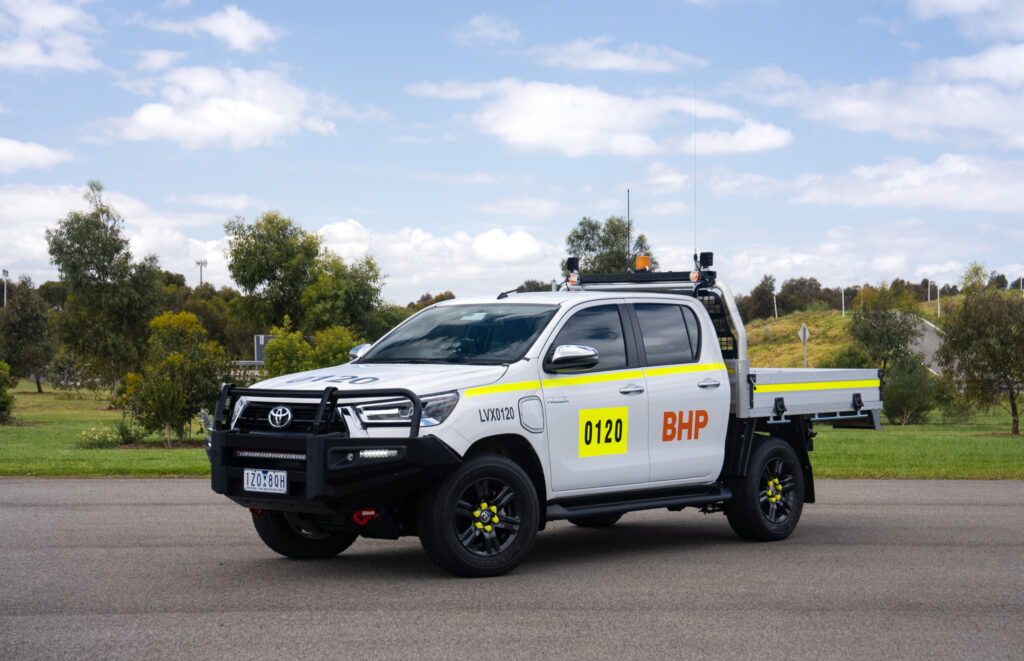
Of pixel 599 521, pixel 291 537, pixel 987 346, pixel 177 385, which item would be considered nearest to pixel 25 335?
pixel 177 385

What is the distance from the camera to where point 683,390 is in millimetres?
9844

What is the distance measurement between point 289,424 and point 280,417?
0.08 meters

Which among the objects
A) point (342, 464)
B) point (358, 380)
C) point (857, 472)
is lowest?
point (857, 472)

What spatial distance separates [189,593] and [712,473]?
453cm

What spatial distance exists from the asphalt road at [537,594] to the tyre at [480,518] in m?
0.17

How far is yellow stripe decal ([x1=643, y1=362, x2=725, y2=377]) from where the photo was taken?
9.67 metres

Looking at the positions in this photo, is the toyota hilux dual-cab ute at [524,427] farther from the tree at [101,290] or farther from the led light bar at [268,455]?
the tree at [101,290]

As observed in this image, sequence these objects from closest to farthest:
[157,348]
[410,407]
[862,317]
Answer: [410,407] < [157,348] < [862,317]

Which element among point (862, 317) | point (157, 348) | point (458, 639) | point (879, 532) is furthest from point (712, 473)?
point (862, 317)

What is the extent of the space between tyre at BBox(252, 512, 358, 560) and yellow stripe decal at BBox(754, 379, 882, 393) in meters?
3.85

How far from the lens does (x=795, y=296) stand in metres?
147

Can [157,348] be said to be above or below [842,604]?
above

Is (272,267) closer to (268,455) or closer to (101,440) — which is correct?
(101,440)

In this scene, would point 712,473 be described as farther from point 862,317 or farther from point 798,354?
point 798,354
